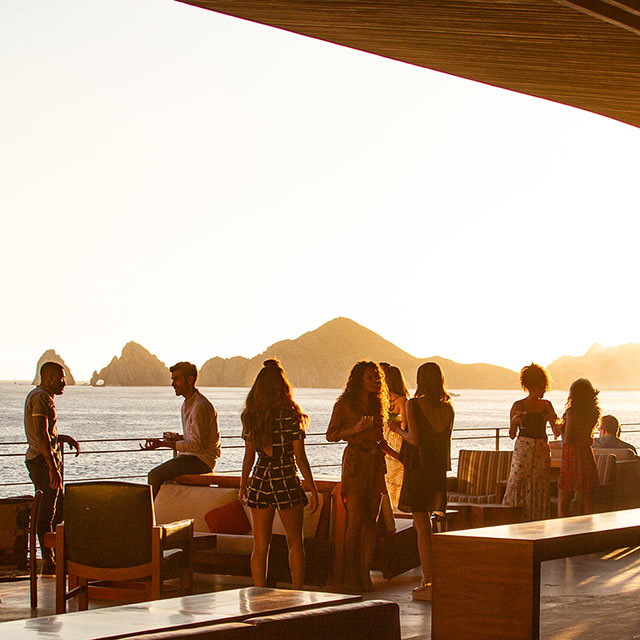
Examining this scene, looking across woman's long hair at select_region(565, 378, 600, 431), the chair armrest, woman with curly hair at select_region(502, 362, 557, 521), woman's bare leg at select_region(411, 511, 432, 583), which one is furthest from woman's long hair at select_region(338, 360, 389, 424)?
woman's long hair at select_region(565, 378, 600, 431)

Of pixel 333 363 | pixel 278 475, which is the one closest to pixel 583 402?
pixel 278 475

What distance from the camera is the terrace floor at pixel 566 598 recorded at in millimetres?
5660

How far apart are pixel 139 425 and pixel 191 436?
77.9 m

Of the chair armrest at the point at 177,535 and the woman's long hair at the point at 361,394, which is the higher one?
the woman's long hair at the point at 361,394

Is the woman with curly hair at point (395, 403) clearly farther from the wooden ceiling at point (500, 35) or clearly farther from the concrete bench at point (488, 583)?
the concrete bench at point (488, 583)

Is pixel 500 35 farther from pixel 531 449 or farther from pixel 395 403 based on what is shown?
pixel 531 449

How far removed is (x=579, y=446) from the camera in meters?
8.53

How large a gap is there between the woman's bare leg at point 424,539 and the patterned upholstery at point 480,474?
2.52 metres

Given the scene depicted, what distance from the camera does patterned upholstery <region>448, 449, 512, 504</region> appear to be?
30.5 ft

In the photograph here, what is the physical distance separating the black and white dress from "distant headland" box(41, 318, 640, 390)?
10548 centimetres

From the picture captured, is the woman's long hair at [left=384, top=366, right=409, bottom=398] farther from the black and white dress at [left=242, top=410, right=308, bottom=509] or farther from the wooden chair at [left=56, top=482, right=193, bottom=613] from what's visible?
the wooden chair at [left=56, top=482, right=193, bottom=613]

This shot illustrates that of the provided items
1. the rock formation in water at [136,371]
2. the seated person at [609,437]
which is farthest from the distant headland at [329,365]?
the seated person at [609,437]

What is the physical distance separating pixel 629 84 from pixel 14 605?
4659 mm

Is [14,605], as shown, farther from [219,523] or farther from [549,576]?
[549,576]
